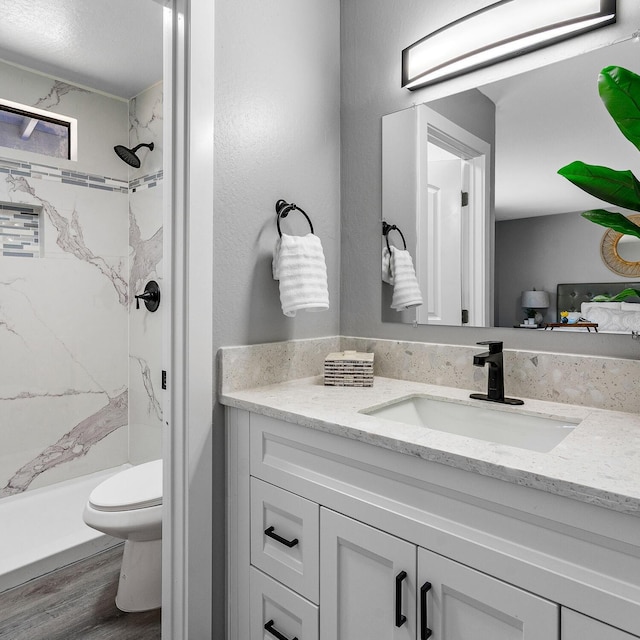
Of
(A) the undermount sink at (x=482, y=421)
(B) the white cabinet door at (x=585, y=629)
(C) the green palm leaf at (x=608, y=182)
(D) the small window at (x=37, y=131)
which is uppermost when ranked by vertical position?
(D) the small window at (x=37, y=131)

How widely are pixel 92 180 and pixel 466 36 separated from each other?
2.19 meters

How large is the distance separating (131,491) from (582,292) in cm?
165

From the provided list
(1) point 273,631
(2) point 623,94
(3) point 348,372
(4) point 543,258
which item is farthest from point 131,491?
(2) point 623,94

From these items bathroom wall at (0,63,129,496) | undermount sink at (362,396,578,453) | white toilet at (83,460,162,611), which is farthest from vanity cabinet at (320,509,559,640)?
bathroom wall at (0,63,129,496)

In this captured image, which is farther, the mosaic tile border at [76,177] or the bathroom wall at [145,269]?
the bathroom wall at [145,269]

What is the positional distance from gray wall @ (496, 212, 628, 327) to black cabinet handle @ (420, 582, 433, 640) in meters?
0.77

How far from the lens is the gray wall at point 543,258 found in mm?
1194

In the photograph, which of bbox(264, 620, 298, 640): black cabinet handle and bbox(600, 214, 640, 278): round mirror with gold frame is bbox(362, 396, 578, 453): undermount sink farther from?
bbox(264, 620, 298, 640): black cabinet handle

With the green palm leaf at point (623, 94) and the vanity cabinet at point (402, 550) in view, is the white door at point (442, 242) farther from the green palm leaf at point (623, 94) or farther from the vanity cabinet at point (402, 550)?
the vanity cabinet at point (402, 550)

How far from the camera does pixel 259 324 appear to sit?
1.44 metres

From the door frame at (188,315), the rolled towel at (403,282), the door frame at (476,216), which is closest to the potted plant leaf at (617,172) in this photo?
the door frame at (476,216)

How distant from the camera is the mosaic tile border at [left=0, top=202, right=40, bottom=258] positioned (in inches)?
95.0

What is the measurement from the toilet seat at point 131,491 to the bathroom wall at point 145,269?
0.75 m

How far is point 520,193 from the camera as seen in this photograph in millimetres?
1296
